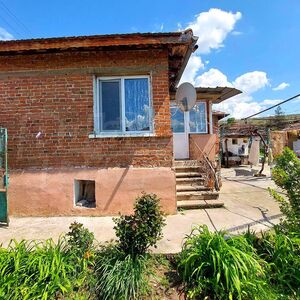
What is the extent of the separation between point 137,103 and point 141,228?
3525mm

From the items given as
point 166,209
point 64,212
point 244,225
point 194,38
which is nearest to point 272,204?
point 244,225

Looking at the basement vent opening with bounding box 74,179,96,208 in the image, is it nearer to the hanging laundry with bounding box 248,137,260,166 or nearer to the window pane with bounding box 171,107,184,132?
the window pane with bounding box 171,107,184,132

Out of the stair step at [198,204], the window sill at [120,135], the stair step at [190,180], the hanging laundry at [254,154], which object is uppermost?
the window sill at [120,135]

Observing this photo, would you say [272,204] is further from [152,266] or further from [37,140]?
[37,140]

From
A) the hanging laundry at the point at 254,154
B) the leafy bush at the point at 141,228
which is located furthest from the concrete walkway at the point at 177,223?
the hanging laundry at the point at 254,154

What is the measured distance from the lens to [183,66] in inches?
266

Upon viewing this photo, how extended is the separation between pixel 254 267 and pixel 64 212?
14.6 ft

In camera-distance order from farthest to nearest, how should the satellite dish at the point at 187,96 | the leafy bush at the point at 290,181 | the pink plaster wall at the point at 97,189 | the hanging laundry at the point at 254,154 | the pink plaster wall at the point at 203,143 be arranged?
the hanging laundry at the point at 254,154 < the pink plaster wall at the point at 203,143 < the satellite dish at the point at 187,96 < the pink plaster wall at the point at 97,189 < the leafy bush at the point at 290,181

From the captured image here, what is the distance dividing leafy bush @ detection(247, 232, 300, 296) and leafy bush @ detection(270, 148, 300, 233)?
9.0 inches

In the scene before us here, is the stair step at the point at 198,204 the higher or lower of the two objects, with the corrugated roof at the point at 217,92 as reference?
lower

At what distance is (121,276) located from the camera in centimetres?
318

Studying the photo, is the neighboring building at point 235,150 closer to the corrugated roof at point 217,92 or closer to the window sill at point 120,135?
the corrugated roof at point 217,92

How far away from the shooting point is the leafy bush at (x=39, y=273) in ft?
9.84

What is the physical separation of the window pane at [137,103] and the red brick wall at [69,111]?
225mm
